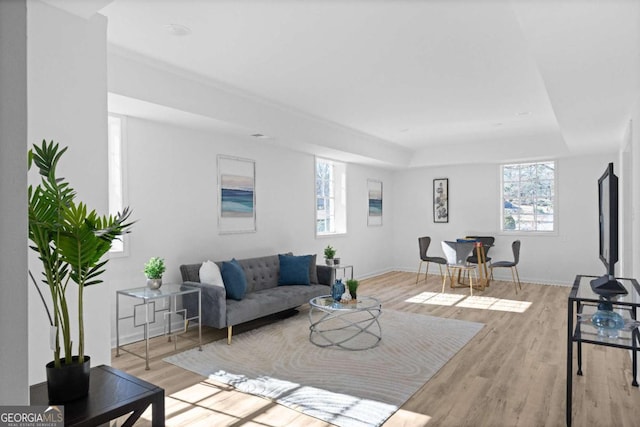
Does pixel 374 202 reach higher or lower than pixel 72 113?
lower

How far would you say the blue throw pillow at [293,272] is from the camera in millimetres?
5555

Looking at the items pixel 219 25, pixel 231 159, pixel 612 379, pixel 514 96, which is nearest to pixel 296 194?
pixel 231 159

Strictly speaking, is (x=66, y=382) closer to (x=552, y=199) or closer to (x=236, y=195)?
(x=236, y=195)

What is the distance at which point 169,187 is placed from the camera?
468 cm

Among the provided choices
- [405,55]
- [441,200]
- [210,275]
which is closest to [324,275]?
[210,275]

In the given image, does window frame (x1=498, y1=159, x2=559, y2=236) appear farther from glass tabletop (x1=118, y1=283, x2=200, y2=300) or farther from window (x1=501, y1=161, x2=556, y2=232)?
glass tabletop (x1=118, y1=283, x2=200, y2=300)

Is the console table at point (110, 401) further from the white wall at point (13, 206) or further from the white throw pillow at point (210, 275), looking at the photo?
the white throw pillow at point (210, 275)

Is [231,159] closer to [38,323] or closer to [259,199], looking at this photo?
[259,199]

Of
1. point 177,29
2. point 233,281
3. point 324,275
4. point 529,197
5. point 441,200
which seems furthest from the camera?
point 441,200

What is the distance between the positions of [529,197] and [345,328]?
17.7ft

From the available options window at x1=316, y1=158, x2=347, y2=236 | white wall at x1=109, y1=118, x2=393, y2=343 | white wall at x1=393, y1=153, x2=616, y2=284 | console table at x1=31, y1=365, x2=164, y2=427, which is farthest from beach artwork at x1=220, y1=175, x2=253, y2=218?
white wall at x1=393, y1=153, x2=616, y2=284

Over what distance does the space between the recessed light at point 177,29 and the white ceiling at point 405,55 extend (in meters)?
0.04

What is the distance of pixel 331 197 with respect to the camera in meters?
7.79

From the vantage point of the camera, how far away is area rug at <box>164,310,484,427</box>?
2.84m
